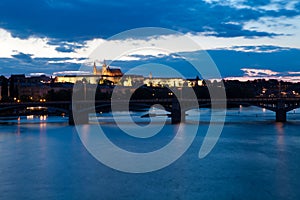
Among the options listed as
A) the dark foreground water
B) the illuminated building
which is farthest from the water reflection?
the illuminated building

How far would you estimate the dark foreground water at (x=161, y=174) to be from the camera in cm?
936

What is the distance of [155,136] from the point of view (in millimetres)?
19594

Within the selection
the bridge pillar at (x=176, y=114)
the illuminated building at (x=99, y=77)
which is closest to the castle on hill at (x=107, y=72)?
the illuminated building at (x=99, y=77)

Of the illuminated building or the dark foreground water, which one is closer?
the dark foreground water

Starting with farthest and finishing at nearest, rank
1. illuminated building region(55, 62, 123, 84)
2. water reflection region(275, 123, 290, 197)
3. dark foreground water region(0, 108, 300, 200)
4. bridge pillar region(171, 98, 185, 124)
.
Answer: illuminated building region(55, 62, 123, 84), bridge pillar region(171, 98, 185, 124), water reflection region(275, 123, 290, 197), dark foreground water region(0, 108, 300, 200)

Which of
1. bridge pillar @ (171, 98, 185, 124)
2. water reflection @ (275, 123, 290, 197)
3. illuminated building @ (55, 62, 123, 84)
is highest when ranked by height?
illuminated building @ (55, 62, 123, 84)

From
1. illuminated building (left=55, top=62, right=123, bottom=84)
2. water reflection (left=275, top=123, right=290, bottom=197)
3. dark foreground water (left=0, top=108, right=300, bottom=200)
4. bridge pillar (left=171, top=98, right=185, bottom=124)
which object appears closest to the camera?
dark foreground water (left=0, top=108, right=300, bottom=200)

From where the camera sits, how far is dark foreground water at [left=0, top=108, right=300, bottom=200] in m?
9.36

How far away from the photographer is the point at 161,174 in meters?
11.3

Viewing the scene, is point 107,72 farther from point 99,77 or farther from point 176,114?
point 176,114

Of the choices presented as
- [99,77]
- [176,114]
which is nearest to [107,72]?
[99,77]

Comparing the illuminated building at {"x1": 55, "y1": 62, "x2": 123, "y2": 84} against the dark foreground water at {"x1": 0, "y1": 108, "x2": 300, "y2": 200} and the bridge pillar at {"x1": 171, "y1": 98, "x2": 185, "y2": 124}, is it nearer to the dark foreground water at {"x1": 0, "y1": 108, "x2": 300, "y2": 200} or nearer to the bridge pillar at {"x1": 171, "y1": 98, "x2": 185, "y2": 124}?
the bridge pillar at {"x1": 171, "y1": 98, "x2": 185, "y2": 124}

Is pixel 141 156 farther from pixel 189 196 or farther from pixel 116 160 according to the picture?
pixel 189 196

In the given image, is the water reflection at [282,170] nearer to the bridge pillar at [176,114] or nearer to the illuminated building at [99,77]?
the bridge pillar at [176,114]
